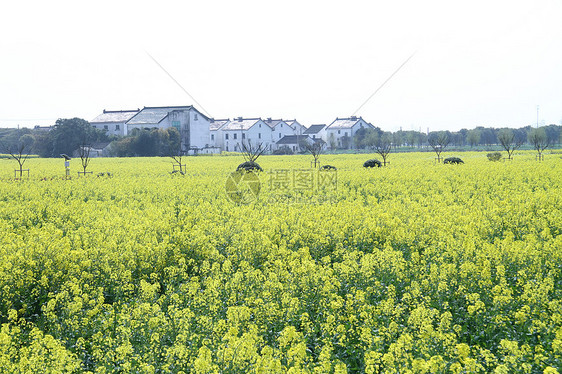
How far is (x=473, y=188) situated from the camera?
20.3 m

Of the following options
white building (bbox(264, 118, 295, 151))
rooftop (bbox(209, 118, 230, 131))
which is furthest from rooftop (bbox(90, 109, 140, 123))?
white building (bbox(264, 118, 295, 151))

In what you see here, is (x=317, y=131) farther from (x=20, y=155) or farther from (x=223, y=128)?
(x=20, y=155)

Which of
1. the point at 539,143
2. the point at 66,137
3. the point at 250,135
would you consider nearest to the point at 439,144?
the point at 539,143

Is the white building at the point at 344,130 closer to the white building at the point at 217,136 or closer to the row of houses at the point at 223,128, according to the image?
the row of houses at the point at 223,128

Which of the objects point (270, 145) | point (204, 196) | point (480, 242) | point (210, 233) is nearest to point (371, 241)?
point (480, 242)

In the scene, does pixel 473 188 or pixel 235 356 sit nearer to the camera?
pixel 235 356

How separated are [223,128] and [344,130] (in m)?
30.5

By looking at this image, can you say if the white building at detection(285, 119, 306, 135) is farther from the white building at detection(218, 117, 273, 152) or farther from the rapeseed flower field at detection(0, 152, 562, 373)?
the rapeseed flower field at detection(0, 152, 562, 373)

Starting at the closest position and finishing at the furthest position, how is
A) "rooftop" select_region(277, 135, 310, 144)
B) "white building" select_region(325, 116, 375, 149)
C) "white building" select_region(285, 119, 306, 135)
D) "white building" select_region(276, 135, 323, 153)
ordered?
1. "white building" select_region(276, 135, 323, 153)
2. "rooftop" select_region(277, 135, 310, 144)
3. "white building" select_region(325, 116, 375, 149)
4. "white building" select_region(285, 119, 306, 135)

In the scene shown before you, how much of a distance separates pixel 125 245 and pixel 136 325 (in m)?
3.88

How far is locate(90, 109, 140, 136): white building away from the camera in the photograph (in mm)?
94312

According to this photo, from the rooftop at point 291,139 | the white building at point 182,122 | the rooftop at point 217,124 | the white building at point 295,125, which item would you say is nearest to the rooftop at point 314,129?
the white building at point 295,125

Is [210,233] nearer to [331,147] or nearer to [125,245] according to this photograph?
[125,245]

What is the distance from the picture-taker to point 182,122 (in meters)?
87.6
